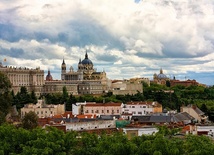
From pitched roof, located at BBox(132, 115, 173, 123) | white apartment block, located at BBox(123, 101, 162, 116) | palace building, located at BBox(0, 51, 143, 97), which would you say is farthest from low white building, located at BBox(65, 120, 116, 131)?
palace building, located at BBox(0, 51, 143, 97)

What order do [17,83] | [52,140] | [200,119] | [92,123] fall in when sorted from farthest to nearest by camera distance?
[17,83] → [200,119] → [92,123] → [52,140]

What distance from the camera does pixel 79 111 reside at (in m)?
89.1

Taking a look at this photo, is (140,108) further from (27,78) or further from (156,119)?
(27,78)

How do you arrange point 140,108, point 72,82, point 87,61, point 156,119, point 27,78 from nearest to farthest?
point 156,119
point 140,108
point 27,78
point 72,82
point 87,61

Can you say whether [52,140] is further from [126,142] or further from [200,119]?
[200,119]

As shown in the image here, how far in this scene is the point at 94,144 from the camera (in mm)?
37562

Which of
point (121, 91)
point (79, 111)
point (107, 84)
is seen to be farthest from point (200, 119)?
point (107, 84)

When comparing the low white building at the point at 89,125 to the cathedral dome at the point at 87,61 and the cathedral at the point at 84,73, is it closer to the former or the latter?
the cathedral at the point at 84,73

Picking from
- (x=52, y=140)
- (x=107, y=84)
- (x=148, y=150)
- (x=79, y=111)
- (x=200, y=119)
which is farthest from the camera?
(x=107, y=84)

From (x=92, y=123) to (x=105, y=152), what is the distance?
2311cm

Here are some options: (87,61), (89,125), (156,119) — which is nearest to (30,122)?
(89,125)

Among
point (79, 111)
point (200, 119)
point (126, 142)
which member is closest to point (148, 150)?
point (126, 142)

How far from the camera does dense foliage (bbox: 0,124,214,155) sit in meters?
33.8

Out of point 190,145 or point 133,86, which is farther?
point 133,86
